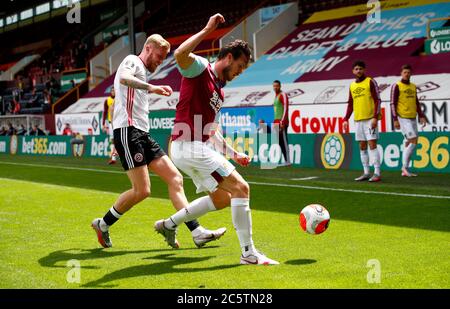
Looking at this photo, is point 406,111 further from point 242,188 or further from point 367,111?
point 242,188

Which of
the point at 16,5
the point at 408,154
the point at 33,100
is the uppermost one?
the point at 16,5

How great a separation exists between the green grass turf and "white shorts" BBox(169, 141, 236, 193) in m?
0.72

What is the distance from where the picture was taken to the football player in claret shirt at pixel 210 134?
5707 mm

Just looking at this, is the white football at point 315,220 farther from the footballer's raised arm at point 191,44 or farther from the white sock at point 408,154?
the white sock at point 408,154

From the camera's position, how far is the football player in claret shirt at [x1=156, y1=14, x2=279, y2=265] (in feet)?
18.7

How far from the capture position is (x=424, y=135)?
13781 millimetres

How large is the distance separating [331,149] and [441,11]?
1007 centimetres

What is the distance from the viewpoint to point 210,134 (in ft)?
19.9

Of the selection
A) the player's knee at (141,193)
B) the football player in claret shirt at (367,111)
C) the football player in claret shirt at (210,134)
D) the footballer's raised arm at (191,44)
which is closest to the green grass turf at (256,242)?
the football player in claret shirt at (210,134)

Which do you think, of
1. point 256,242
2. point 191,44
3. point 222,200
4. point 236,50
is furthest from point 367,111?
point 191,44

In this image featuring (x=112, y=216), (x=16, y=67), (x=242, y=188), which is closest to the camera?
(x=242, y=188)

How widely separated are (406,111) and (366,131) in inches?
46.5

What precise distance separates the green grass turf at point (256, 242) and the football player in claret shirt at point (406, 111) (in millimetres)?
1124

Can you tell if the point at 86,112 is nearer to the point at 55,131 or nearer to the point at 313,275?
the point at 55,131
